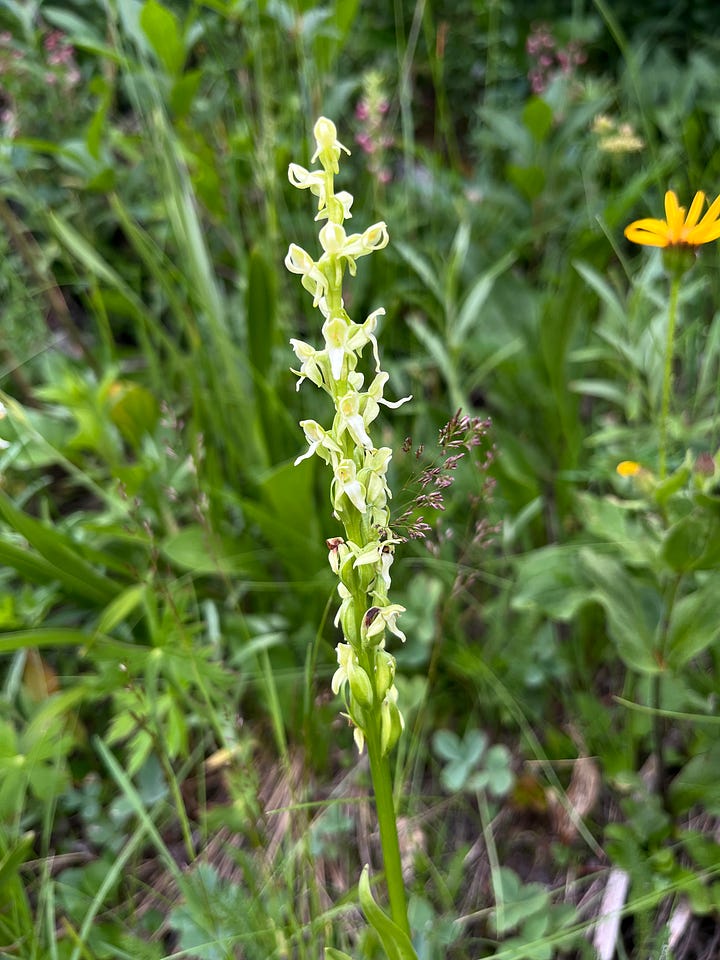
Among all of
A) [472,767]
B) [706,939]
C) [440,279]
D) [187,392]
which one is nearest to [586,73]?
[440,279]

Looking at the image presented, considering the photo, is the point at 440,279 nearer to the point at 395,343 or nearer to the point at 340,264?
the point at 395,343

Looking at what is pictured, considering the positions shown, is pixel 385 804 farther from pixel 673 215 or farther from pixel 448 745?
pixel 673 215

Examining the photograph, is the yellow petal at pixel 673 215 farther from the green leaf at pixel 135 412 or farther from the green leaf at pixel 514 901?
the green leaf at pixel 135 412

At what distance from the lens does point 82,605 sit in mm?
1433

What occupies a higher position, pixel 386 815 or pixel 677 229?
pixel 677 229

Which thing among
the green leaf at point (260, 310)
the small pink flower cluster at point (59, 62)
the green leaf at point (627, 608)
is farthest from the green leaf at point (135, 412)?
the green leaf at point (627, 608)

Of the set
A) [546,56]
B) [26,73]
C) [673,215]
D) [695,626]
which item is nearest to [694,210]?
[673,215]

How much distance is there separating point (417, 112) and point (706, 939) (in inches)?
92.3

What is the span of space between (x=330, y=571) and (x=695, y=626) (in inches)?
25.2

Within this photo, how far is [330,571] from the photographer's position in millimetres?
1455

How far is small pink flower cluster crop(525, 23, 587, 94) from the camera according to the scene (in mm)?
1853

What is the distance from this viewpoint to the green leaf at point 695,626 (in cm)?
101

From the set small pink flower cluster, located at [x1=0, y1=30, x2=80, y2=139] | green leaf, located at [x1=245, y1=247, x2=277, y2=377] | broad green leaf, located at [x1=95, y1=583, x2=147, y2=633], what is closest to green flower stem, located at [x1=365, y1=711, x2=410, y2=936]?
broad green leaf, located at [x1=95, y1=583, x2=147, y2=633]

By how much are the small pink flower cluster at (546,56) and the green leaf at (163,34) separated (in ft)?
2.62
